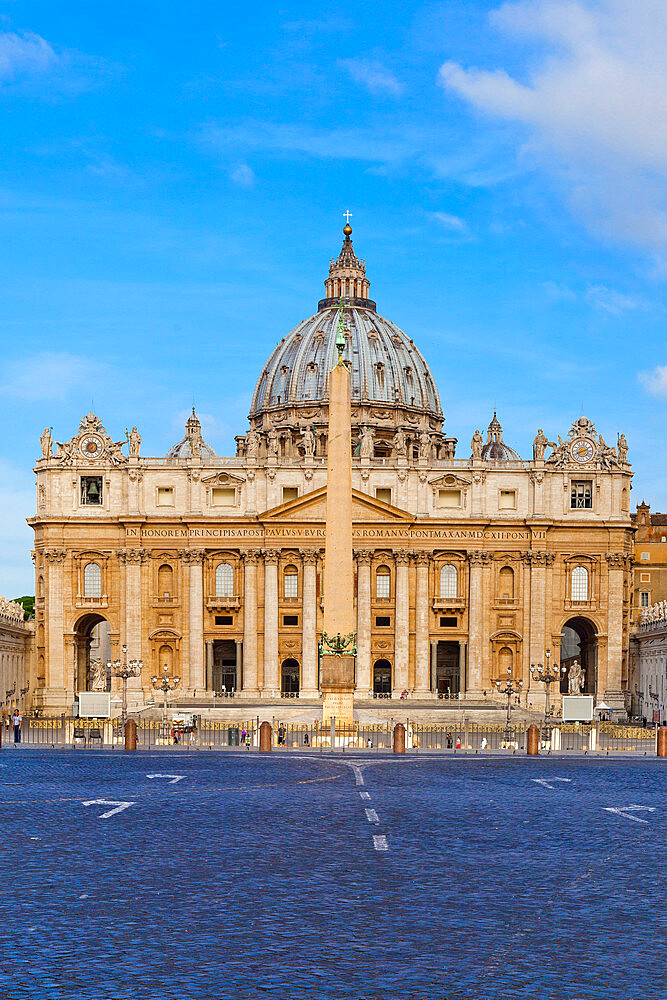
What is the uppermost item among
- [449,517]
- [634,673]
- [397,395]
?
[397,395]

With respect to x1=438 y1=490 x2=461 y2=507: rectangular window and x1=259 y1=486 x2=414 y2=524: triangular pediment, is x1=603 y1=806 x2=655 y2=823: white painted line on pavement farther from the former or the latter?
x1=438 y1=490 x2=461 y2=507: rectangular window

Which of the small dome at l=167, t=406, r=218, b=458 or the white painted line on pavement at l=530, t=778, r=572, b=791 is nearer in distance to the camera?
the white painted line on pavement at l=530, t=778, r=572, b=791

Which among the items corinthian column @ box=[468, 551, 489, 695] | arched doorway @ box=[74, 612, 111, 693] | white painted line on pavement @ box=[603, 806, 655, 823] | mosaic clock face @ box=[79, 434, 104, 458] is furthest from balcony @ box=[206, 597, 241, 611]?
white painted line on pavement @ box=[603, 806, 655, 823]

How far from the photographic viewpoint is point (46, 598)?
95812 millimetres

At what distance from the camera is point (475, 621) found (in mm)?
94125

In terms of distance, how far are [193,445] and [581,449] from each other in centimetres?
2729

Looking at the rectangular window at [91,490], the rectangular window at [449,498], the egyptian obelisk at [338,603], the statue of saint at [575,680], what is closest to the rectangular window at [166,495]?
the rectangular window at [91,490]

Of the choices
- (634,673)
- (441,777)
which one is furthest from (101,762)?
(634,673)

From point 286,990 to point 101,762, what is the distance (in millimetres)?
29072

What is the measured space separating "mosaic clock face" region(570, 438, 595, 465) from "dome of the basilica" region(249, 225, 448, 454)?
80.6ft

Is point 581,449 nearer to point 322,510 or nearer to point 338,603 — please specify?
point 322,510

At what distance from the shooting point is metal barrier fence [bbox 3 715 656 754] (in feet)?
164

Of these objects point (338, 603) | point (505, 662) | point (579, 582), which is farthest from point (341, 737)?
point (579, 582)

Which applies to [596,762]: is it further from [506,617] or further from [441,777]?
[506,617]
